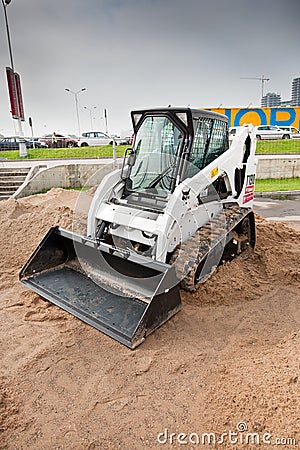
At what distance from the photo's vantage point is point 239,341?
326 centimetres

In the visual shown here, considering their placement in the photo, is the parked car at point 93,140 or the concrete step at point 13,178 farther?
the parked car at point 93,140

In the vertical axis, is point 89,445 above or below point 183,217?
below

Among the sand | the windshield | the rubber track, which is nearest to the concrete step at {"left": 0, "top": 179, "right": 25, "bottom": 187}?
the sand

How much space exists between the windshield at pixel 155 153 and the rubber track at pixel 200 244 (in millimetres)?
707

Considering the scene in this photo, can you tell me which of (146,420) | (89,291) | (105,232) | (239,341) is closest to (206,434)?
(146,420)

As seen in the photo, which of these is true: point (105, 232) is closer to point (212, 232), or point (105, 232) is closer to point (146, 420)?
point (212, 232)

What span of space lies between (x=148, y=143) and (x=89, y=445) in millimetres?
3311

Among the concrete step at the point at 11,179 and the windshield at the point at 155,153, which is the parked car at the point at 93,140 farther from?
the windshield at the point at 155,153

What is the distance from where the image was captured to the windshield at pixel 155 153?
4090 mm

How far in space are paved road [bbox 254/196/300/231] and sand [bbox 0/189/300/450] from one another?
3372 millimetres

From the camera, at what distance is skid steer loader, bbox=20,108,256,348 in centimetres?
342

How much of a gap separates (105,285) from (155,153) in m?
1.75

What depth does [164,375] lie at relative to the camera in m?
2.81

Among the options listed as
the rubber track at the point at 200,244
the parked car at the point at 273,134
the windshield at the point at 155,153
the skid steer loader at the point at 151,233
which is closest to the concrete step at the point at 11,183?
the skid steer loader at the point at 151,233
